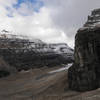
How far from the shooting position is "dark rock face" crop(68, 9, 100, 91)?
77.3 ft

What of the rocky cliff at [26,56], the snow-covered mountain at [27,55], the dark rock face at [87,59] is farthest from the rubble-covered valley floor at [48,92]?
the snow-covered mountain at [27,55]

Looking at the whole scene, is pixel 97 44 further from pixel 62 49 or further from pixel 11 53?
pixel 62 49

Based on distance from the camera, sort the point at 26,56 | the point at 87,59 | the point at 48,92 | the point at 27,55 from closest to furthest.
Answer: the point at 87,59 → the point at 48,92 → the point at 26,56 → the point at 27,55

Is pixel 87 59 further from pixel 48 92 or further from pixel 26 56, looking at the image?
pixel 26 56

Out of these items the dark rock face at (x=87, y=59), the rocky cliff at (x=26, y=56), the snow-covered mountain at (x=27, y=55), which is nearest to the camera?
the dark rock face at (x=87, y=59)

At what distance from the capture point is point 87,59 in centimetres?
2416

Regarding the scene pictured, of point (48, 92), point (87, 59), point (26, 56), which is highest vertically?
point (87, 59)

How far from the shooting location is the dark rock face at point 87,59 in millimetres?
23562

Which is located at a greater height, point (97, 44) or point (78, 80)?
point (97, 44)

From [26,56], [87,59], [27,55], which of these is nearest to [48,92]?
[87,59]

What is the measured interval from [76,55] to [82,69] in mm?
2191

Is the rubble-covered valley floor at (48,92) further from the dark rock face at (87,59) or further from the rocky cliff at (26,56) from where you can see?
the rocky cliff at (26,56)

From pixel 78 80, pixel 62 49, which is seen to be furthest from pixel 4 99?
pixel 62 49

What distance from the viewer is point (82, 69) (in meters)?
24.5
